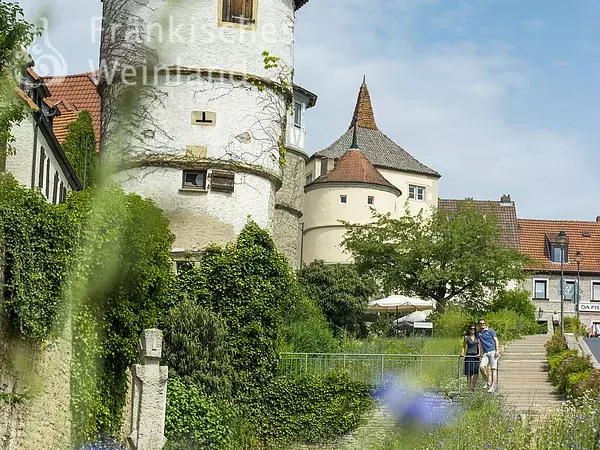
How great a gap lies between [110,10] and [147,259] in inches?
360

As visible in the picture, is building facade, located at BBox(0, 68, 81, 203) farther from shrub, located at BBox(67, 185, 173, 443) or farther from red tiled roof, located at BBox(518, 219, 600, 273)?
red tiled roof, located at BBox(518, 219, 600, 273)

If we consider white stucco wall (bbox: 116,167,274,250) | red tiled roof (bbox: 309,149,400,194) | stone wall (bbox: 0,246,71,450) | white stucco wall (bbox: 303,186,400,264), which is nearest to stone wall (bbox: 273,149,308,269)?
white stucco wall (bbox: 303,186,400,264)

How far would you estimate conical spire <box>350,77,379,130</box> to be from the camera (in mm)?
70688

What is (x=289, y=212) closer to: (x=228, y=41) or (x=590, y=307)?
(x=228, y=41)

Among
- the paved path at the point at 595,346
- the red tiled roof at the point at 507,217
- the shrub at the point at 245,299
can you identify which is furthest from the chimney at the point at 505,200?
the shrub at the point at 245,299

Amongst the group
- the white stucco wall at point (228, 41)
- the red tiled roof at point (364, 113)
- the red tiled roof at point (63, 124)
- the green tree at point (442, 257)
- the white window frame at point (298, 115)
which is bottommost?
the green tree at point (442, 257)

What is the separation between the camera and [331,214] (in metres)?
56.3

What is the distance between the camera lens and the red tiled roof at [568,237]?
6969 cm

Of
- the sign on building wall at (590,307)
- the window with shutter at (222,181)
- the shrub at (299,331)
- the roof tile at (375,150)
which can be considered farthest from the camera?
the sign on building wall at (590,307)

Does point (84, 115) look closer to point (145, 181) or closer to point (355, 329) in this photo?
point (145, 181)

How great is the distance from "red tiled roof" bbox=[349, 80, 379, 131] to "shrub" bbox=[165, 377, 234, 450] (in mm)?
47031

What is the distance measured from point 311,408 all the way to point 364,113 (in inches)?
1858

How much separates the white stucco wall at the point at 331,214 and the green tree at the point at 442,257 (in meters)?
11.3

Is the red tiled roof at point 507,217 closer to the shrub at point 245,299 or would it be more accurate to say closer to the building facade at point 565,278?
the building facade at point 565,278
